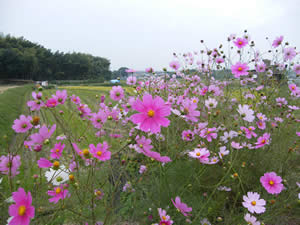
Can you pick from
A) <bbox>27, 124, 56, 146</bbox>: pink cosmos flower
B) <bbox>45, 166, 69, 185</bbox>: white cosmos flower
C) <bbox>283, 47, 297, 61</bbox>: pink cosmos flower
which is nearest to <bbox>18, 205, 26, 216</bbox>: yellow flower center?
<bbox>45, 166, 69, 185</bbox>: white cosmos flower

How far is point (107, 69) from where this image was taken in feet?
145

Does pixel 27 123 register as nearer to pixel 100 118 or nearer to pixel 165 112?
pixel 100 118

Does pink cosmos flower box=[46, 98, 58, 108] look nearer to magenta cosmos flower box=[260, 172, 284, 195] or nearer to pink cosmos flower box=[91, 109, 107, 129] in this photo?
pink cosmos flower box=[91, 109, 107, 129]

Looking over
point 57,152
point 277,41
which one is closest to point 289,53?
point 277,41

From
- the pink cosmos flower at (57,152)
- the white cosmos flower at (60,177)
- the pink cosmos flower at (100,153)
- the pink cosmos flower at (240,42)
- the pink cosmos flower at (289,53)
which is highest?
the pink cosmos flower at (240,42)

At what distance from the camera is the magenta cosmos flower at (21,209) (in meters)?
0.53

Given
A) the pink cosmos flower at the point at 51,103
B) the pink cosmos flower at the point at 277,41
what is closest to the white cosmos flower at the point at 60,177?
the pink cosmos flower at the point at 51,103

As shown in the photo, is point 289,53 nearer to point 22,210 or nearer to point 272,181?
point 272,181

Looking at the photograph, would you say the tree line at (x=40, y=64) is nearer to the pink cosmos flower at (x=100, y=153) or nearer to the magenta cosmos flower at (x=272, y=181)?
the pink cosmos flower at (x=100, y=153)

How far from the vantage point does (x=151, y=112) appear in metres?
0.69

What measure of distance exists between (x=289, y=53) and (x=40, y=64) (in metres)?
37.3

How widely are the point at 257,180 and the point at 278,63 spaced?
139 cm

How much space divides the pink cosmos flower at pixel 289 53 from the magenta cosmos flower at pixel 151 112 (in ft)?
6.29

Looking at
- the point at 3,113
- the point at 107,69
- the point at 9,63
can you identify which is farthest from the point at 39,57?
the point at 3,113
